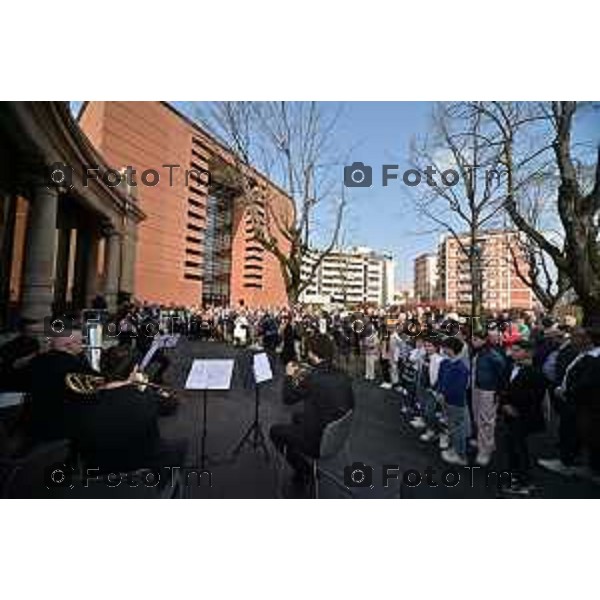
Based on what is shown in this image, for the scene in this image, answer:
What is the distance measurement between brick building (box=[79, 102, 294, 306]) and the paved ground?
497 millimetres

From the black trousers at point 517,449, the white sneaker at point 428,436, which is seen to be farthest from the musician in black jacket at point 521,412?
the white sneaker at point 428,436

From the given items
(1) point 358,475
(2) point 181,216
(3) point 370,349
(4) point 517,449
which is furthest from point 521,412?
(2) point 181,216

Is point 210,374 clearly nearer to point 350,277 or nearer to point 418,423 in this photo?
point 350,277

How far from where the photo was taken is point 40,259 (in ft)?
12.1

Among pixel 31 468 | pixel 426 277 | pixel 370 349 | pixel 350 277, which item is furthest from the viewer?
pixel 426 277

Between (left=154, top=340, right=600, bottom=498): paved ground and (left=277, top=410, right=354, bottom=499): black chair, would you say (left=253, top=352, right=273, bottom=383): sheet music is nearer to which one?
(left=154, top=340, right=600, bottom=498): paved ground

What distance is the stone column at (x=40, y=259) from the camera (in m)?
3.62

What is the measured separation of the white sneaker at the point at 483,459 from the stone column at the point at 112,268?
3056 mm

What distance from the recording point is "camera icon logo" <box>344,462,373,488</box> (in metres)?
3.62

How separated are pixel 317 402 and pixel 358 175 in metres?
1.80

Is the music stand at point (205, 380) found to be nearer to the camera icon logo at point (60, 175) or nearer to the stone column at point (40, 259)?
the stone column at point (40, 259)
